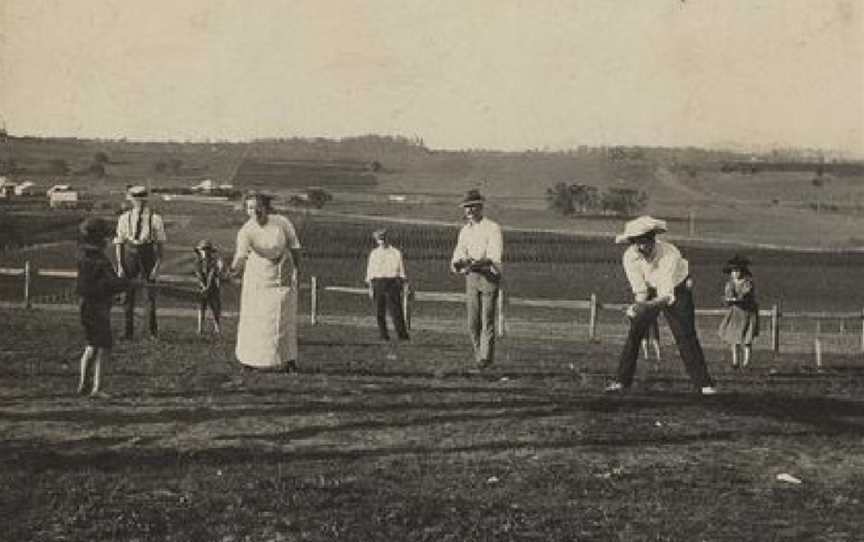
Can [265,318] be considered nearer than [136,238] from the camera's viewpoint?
Yes

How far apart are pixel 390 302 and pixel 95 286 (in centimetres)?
1015

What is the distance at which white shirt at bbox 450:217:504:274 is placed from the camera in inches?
513

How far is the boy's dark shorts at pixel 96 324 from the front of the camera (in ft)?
33.3

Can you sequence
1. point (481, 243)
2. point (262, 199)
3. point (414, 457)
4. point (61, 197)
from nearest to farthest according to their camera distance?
point (414, 457)
point (262, 199)
point (481, 243)
point (61, 197)

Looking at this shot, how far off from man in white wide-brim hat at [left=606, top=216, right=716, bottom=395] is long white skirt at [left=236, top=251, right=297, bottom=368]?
353 centimetres

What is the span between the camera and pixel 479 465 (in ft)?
25.4

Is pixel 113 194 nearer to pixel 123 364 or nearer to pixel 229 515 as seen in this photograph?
pixel 123 364

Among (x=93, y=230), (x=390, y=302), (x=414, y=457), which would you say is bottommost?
(x=390, y=302)

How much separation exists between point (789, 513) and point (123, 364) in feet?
27.1

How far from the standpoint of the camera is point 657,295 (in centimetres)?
1110

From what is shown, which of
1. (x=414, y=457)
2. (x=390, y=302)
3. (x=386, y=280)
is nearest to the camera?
(x=414, y=457)

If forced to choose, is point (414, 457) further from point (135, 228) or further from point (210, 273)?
point (210, 273)

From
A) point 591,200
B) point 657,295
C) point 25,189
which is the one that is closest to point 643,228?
point 657,295

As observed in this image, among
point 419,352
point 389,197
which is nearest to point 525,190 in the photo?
point 389,197
